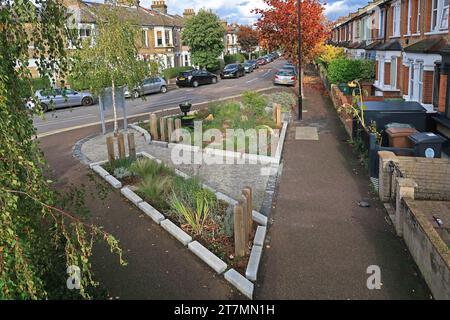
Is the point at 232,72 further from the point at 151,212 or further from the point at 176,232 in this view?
the point at 176,232

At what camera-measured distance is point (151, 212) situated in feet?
27.0

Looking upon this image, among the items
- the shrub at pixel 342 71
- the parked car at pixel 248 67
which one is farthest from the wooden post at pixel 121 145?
the parked car at pixel 248 67

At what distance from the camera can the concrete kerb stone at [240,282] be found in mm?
5613

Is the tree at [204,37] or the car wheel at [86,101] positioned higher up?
the tree at [204,37]

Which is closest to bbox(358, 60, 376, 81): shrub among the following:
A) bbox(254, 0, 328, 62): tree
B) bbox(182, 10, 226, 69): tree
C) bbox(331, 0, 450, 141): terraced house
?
bbox(331, 0, 450, 141): terraced house

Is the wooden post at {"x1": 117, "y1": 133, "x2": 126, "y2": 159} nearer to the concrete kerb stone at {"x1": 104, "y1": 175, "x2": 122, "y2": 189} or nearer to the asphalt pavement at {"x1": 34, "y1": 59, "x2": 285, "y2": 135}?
the concrete kerb stone at {"x1": 104, "y1": 175, "x2": 122, "y2": 189}

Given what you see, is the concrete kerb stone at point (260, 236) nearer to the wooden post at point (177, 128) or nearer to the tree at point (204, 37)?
the wooden post at point (177, 128)

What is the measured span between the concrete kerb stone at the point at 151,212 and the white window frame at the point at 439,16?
41.1 ft

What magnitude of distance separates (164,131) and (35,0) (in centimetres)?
1130

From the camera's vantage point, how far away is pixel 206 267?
20.7ft

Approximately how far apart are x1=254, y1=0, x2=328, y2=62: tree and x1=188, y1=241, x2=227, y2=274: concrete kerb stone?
2407cm

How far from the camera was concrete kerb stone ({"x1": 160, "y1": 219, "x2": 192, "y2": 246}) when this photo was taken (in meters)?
7.04

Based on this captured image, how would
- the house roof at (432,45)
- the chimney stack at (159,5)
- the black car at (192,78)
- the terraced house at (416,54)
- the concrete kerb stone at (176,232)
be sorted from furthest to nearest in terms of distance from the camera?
the chimney stack at (159,5)
the black car at (192,78)
the house roof at (432,45)
the terraced house at (416,54)
the concrete kerb stone at (176,232)

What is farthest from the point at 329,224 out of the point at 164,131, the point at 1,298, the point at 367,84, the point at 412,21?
the point at 367,84
